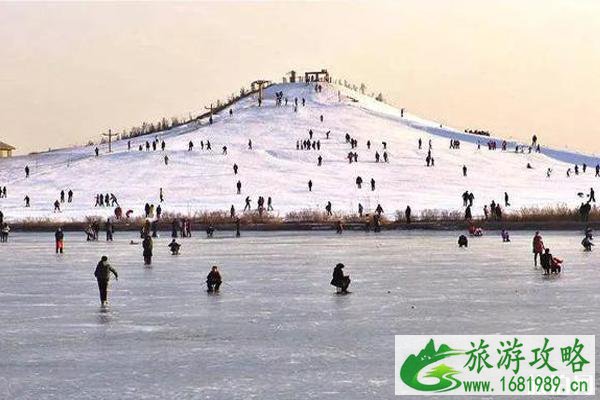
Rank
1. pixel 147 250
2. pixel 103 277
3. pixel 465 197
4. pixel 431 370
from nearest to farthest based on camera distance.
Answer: pixel 431 370 < pixel 103 277 < pixel 147 250 < pixel 465 197

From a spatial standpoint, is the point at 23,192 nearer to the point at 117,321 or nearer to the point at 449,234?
the point at 449,234

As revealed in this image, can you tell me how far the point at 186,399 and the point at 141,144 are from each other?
2997 inches

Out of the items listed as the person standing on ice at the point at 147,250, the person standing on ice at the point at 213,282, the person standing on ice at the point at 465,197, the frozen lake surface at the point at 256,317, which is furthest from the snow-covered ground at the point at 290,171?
the person standing on ice at the point at 213,282

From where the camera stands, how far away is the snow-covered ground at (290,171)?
62.2 meters

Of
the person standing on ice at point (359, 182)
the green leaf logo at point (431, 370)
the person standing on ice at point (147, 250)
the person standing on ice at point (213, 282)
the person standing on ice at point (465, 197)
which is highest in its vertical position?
the person standing on ice at point (359, 182)

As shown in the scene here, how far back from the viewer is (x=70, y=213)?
190 ft

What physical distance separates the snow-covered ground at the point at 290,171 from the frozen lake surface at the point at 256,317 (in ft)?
94.8

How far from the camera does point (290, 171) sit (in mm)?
73188

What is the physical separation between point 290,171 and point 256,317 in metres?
55.0

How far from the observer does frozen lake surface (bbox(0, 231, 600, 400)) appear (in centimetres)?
1304

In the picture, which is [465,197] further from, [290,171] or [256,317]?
[256,317]

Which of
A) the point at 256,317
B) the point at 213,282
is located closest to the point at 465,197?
the point at 213,282

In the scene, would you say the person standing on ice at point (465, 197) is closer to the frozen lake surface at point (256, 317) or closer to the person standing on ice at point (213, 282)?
the frozen lake surface at point (256, 317)

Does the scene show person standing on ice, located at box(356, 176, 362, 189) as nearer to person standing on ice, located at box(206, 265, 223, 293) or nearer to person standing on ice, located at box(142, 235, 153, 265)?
person standing on ice, located at box(142, 235, 153, 265)
